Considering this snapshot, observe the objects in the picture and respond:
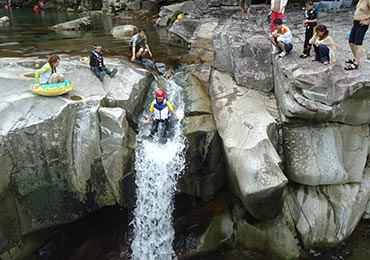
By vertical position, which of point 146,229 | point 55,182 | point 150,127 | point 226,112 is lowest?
point 146,229

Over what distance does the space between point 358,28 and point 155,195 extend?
6.11 meters

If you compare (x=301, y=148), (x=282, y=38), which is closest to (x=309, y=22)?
(x=282, y=38)

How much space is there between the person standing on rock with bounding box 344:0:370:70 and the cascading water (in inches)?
176

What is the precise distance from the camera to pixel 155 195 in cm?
843

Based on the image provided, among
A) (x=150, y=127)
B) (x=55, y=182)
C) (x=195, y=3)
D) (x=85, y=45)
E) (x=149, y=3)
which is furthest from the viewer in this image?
(x=149, y=3)

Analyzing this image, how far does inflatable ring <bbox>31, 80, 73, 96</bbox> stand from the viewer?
7.77 metres

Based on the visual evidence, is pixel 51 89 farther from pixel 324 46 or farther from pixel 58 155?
pixel 324 46

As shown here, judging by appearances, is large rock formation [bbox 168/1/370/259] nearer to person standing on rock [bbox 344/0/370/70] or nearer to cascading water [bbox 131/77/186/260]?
person standing on rock [bbox 344/0/370/70]

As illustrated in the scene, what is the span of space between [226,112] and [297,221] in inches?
Result: 128

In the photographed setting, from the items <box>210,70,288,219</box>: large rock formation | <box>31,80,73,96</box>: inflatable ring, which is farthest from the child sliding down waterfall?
<box>31,80,73,96</box>: inflatable ring

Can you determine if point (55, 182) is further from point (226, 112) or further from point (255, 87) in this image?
point (255, 87)

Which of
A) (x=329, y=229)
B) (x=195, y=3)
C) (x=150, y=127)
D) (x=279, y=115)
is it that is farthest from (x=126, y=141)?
(x=195, y=3)

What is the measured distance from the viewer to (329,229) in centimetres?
838

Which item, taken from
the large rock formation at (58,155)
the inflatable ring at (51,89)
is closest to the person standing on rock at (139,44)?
the large rock formation at (58,155)
